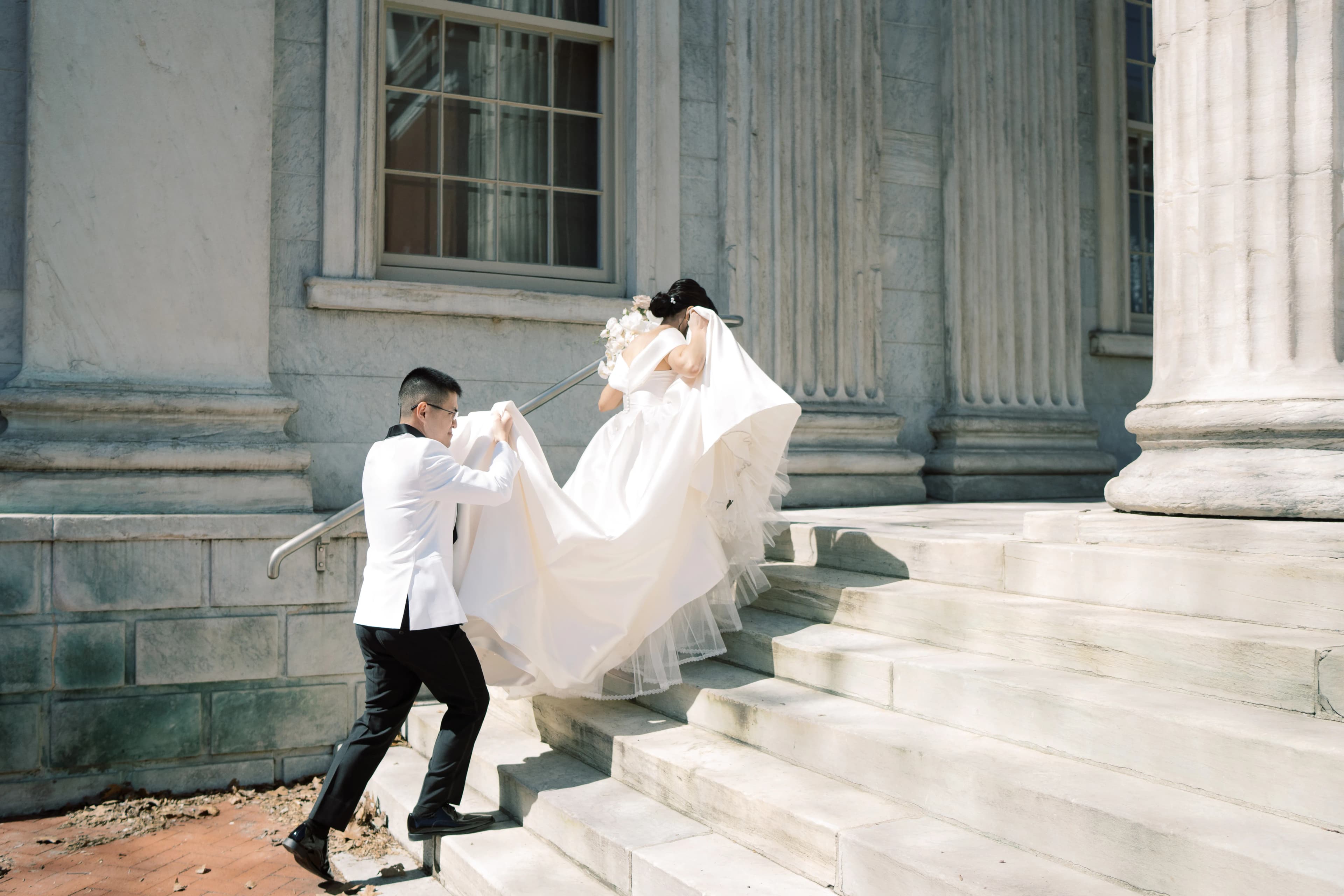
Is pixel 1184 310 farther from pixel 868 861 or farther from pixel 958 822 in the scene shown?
pixel 868 861

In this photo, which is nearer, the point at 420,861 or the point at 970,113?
the point at 420,861

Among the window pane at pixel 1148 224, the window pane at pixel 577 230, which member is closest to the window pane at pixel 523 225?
the window pane at pixel 577 230

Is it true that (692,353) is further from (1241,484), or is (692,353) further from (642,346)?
(1241,484)

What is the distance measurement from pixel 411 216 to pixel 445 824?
4.46 m

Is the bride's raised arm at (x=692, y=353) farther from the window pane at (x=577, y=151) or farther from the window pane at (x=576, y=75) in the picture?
the window pane at (x=576, y=75)

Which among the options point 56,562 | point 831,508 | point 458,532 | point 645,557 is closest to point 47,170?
point 56,562

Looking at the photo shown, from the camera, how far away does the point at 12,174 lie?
5926 millimetres

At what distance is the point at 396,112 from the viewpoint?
23.7 ft

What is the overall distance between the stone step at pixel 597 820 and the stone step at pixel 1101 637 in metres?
1.19

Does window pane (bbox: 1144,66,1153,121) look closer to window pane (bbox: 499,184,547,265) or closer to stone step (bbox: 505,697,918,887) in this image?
window pane (bbox: 499,184,547,265)

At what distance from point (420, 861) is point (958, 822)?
2283mm

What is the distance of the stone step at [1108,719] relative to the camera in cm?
259

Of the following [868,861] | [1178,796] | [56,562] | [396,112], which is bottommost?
[868,861]

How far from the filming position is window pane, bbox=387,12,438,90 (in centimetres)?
721
